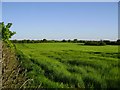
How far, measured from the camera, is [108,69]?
57.4 ft

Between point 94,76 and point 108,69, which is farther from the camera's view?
point 108,69

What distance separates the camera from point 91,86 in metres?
13.2

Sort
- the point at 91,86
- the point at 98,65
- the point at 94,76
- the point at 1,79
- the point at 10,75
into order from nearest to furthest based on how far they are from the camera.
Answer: the point at 1,79
the point at 10,75
the point at 91,86
the point at 94,76
the point at 98,65

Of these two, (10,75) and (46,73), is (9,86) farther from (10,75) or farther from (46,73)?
(46,73)

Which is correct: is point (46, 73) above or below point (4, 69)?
below

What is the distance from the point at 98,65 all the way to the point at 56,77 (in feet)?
15.5

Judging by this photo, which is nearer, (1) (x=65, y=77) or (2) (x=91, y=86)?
(2) (x=91, y=86)

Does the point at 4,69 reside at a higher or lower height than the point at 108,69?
higher

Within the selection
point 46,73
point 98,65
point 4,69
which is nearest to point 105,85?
point 46,73

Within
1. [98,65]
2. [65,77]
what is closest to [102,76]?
[65,77]

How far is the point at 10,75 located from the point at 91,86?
779 centimetres

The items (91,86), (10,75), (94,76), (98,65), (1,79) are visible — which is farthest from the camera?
(98,65)

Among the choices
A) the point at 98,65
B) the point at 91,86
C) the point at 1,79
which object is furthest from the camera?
the point at 98,65

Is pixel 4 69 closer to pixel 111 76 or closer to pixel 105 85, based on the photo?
pixel 105 85
